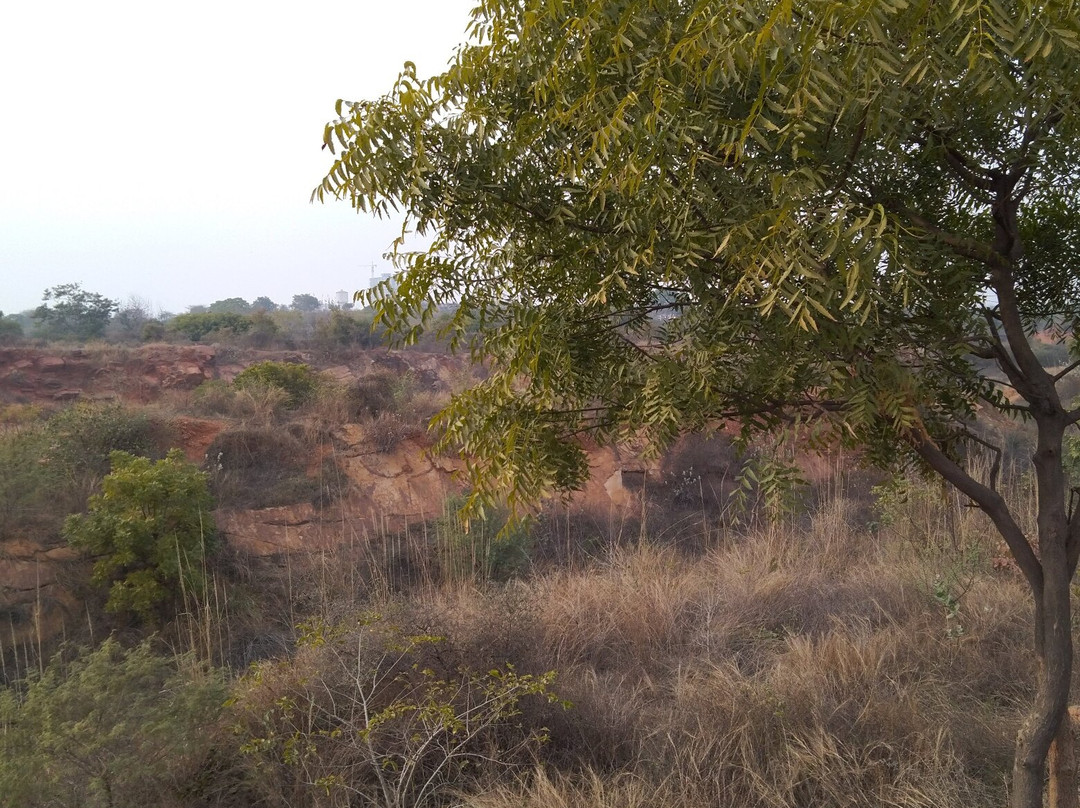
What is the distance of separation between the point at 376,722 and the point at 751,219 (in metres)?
2.73

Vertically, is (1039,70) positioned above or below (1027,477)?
above

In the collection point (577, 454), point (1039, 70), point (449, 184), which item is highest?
point (1039, 70)

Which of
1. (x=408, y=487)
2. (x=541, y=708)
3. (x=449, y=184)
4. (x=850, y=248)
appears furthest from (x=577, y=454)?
(x=408, y=487)

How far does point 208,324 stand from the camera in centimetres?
2119

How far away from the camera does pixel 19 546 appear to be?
25.3 ft

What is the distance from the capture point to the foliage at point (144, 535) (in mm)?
7039

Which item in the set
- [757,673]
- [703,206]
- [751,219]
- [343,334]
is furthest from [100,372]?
[751,219]

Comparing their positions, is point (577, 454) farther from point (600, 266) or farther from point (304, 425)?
point (304, 425)

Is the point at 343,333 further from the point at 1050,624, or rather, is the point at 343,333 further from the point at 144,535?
the point at 1050,624

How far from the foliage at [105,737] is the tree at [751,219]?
2.21 metres

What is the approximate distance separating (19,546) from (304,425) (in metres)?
4.69

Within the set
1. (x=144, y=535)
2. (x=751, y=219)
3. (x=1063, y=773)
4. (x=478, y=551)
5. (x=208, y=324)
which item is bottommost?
(x=478, y=551)

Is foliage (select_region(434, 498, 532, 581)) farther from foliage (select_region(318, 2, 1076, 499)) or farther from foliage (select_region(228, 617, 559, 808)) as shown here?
foliage (select_region(318, 2, 1076, 499))

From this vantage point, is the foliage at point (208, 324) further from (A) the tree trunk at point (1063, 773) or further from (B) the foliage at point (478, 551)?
(A) the tree trunk at point (1063, 773)
